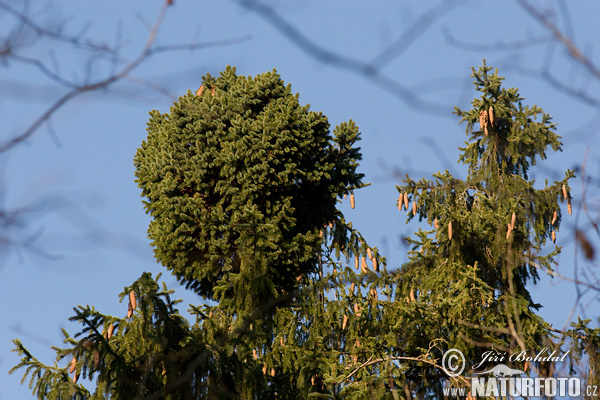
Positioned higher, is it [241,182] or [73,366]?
[241,182]

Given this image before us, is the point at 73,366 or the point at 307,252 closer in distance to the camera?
the point at 73,366

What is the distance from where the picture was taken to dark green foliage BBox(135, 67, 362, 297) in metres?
11.0

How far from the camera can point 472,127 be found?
13.5 meters

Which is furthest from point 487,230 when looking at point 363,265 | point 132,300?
point 132,300

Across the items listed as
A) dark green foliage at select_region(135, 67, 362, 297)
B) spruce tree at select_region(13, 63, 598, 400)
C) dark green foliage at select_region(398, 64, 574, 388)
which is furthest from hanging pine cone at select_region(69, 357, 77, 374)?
dark green foliage at select_region(398, 64, 574, 388)

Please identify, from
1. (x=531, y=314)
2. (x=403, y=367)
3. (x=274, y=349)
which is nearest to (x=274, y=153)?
(x=274, y=349)

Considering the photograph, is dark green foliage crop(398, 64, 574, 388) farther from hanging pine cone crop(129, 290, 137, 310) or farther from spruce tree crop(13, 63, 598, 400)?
hanging pine cone crop(129, 290, 137, 310)

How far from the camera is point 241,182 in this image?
11.1 metres

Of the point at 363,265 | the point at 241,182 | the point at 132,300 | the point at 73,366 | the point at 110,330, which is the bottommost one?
the point at 73,366

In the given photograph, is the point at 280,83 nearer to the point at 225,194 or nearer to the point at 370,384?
the point at 225,194

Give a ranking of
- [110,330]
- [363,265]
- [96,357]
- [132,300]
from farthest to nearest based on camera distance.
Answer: [363,265]
[110,330]
[132,300]
[96,357]

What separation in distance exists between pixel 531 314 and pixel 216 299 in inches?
169

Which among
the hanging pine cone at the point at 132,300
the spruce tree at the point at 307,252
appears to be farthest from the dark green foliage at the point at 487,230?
the hanging pine cone at the point at 132,300

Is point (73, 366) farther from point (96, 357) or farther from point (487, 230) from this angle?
point (487, 230)
